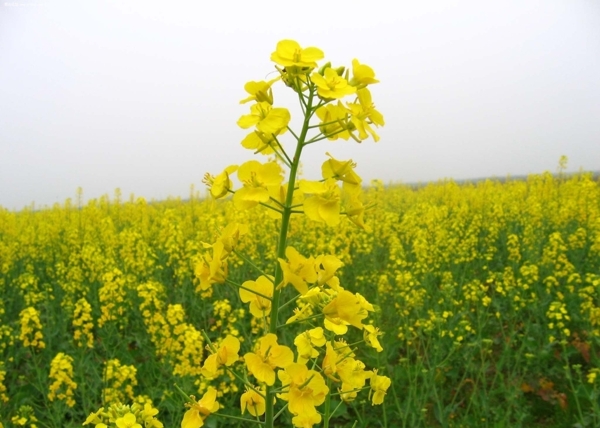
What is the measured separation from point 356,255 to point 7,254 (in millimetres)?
4540

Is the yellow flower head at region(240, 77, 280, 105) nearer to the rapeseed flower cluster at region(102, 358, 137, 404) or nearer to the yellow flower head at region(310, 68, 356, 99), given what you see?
the yellow flower head at region(310, 68, 356, 99)

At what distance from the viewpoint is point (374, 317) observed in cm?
330

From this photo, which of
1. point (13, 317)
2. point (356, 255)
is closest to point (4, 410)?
point (13, 317)

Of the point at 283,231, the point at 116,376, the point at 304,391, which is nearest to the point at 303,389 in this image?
the point at 304,391

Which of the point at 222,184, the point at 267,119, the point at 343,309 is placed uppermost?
the point at 267,119

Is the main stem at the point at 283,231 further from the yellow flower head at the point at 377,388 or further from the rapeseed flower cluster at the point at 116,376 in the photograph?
the rapeseed flower cluster at the point at 116,376

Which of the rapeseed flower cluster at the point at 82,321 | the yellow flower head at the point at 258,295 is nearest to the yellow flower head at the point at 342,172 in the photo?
the yellow flower head at the point at 258,295

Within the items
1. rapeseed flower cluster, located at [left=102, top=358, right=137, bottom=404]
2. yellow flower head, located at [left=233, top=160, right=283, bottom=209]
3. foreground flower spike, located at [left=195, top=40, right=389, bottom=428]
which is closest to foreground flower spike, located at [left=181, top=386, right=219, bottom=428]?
foreground flower spike, located at [left=195, top=40, right=389, bottom=428]

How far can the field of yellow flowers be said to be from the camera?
312 centimetres

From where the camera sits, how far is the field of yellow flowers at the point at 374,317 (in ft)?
10.2

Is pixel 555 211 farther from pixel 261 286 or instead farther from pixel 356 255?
pixel 261 286

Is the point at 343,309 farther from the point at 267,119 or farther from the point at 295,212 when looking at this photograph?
the point at 267,119

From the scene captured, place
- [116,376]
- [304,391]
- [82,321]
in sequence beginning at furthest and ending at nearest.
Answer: [82,321]
[116,376]
[304,391]

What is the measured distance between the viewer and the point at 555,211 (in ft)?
24.2
